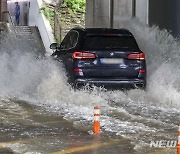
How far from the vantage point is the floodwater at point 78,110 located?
6.79 m

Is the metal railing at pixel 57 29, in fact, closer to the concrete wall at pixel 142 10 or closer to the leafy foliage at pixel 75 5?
the leafy foliage at pixel 75 5

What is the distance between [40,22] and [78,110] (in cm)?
1795

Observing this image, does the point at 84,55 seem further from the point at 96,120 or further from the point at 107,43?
the point at 96,120

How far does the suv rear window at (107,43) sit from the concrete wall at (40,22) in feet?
42.3

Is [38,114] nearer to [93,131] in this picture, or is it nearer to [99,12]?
[93,131]

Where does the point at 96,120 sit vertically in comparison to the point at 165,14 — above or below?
below

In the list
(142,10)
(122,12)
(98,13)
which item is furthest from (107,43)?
(98,13)

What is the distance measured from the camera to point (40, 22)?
26703mm

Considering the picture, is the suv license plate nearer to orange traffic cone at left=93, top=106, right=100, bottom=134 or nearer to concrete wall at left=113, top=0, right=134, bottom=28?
orange traffic cone at left=93, top=106, right=100, bottom=134

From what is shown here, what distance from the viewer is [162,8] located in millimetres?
17703

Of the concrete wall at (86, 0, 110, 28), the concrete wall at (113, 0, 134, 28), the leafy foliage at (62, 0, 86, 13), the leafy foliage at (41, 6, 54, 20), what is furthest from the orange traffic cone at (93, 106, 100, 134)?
the leafy foliage at (62, 0, 86, 13)

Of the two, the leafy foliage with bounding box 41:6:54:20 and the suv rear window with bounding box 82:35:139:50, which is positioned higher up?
the suv rear window with bounding box 82:35:139:50

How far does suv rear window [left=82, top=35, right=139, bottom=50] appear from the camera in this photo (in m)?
10.8

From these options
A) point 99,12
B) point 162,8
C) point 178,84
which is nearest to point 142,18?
point 162,8
